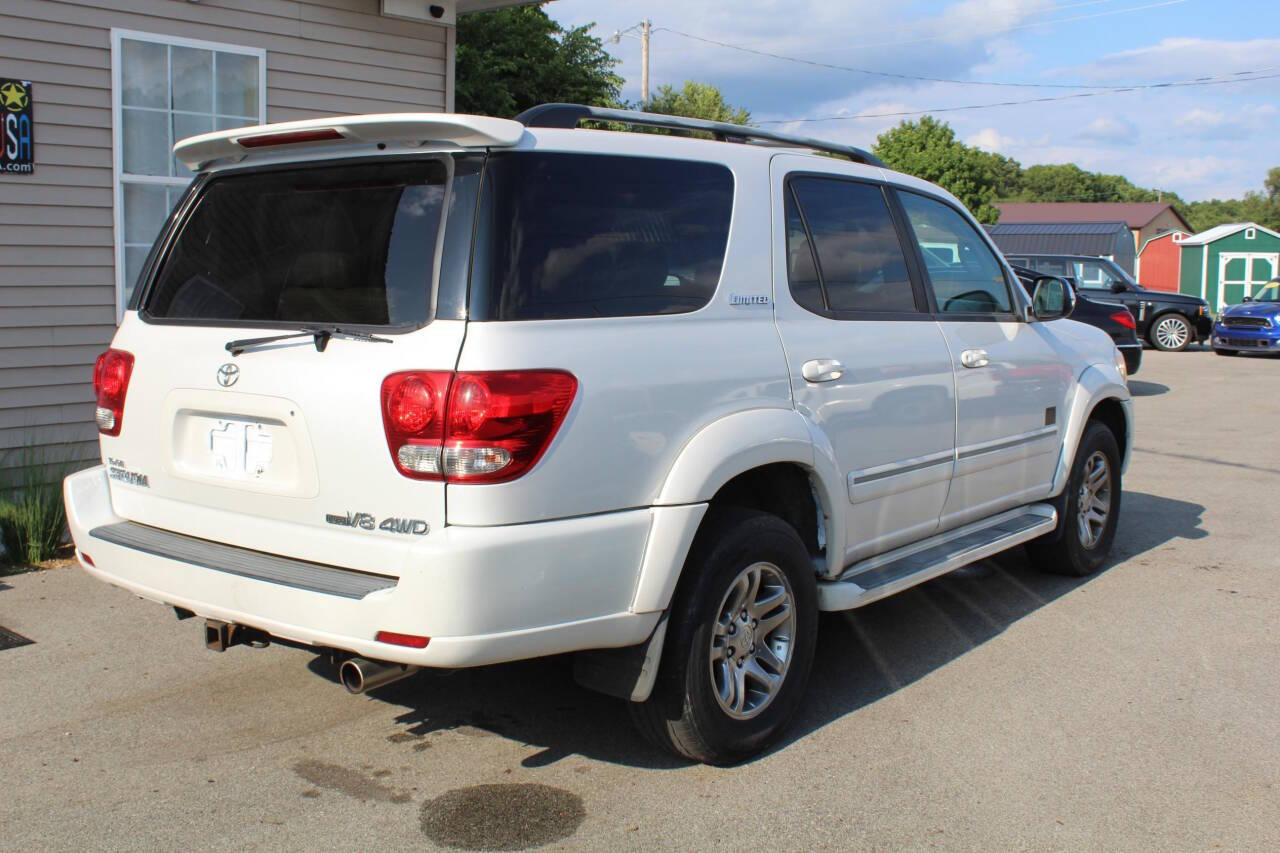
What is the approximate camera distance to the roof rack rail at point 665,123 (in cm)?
391

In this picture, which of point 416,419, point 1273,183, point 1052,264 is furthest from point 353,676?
point 1273,183

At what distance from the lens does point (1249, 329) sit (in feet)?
73.2

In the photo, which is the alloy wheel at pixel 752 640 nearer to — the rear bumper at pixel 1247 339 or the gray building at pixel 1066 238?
the rear bumper at pixel 1247 339

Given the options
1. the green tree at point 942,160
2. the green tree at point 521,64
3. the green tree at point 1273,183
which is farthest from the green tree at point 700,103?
the green tree at point 1273,183

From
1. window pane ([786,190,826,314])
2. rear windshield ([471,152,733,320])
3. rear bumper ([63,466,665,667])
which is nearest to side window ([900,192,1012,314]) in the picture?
window pane ([786,190,826,314])

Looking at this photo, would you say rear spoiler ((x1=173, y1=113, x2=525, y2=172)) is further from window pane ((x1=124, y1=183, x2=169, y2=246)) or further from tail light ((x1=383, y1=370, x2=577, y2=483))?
window pane ((x1=124, y1=183, x2=169, y2=246))

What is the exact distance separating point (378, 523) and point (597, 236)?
1.05 meters

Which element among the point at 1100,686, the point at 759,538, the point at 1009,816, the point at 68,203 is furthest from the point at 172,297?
the point at 68,203

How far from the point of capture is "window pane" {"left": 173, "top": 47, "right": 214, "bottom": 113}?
26.1 ft

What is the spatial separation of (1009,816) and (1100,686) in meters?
1.29

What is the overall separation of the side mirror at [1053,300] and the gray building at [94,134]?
539cm

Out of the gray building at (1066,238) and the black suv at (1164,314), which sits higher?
the gray building at (1066,238)

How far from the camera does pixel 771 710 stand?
4016 mm

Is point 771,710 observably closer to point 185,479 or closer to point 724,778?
point 724,778
